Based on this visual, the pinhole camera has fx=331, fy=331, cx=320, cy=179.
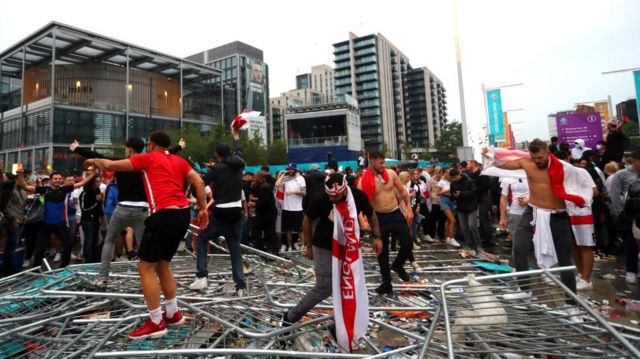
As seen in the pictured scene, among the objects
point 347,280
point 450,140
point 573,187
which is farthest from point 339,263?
point 450,140

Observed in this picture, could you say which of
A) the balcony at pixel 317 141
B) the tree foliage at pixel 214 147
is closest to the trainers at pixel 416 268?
the tree foliage at pixel 214 147

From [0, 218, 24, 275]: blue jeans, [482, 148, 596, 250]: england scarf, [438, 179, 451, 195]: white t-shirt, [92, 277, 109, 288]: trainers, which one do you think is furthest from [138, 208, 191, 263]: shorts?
[438, 179, 451, 195]: white t-shirt

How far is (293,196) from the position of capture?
8.38 meters

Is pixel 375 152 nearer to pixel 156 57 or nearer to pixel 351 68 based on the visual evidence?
pixel 156 57

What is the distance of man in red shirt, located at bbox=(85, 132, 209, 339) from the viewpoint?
3.21m

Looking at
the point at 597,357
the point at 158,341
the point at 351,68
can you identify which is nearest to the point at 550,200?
the point at 597,357

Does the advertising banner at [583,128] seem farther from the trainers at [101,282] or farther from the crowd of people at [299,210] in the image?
the trainers at [101,282]

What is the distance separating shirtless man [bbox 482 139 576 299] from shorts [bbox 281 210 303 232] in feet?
17.2

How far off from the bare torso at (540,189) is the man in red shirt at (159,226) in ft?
13.7

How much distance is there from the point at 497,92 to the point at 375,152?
2140cm

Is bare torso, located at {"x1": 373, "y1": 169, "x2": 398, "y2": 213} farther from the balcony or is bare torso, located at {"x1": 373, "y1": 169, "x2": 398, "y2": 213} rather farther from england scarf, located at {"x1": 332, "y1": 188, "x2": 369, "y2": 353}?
the balcony

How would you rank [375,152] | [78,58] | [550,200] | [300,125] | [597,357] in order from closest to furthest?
1. [597,357]
2. [550,200]
3. [375,152]
4. [78,58]
5. [300,125]

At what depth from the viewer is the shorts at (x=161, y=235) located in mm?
3258

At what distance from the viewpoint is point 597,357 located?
2.21m
